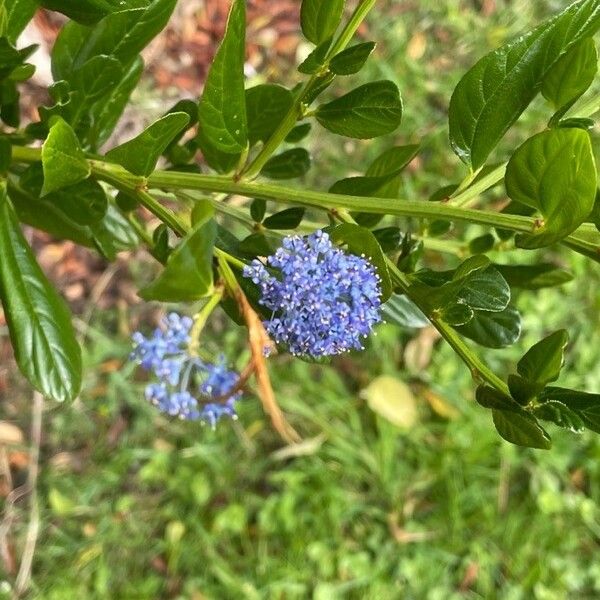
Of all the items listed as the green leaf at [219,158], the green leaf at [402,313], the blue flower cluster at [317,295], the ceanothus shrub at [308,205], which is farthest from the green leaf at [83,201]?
the green leaf at [402,313]

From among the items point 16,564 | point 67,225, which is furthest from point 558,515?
point 67,225

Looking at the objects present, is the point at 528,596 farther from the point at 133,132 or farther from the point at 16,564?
the point at 133,132

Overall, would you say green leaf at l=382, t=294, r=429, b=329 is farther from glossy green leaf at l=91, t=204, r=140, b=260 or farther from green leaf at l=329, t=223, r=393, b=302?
glossy green leaf at l=91, t=204, r=140, b=260

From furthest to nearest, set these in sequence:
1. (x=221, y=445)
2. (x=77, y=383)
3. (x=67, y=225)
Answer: (x=221, y=445) < (x=67, y=225) < (x=77, y=383)

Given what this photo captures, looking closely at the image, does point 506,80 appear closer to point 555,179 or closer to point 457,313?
point 555,179

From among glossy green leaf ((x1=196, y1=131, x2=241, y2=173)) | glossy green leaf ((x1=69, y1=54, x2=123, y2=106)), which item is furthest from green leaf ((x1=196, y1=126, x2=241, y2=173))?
glossy green leaf ((x1=69, y1=54, x2=123, y2=106))

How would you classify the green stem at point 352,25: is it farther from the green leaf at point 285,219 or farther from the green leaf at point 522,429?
the green leaf at point 522,429
